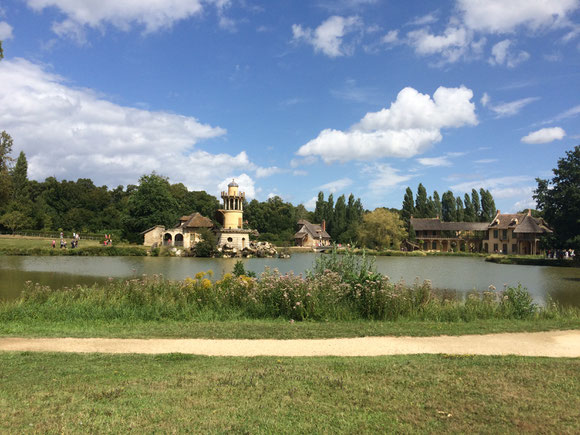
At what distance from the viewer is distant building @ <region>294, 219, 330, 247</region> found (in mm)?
82594

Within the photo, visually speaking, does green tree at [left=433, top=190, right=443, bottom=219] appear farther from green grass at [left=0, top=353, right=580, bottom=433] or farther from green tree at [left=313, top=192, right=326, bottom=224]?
green grass at [left=0, top=353, right=580, bottom=433]

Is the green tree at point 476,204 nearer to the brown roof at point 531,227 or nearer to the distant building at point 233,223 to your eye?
the brown roof at point 531,227

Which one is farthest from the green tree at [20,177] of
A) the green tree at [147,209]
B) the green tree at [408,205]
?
the green tree at [408,205]

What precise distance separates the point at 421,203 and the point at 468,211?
1086cm

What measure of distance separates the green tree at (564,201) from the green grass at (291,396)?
45856mm

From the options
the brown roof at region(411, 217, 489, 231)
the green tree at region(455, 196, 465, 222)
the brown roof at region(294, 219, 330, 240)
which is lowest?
the brown roof at region(294, 219, 330, 240)

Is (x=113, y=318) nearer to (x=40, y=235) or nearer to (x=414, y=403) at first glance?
(x=414, y=403)

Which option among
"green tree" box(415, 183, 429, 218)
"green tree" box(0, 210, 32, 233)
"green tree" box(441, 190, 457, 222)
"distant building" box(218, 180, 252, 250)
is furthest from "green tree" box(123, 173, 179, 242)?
"green tree" box(441, 190, 457, 222)

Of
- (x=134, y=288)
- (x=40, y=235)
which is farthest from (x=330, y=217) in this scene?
(x=134, y=288)

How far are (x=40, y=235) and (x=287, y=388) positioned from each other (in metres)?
68.6

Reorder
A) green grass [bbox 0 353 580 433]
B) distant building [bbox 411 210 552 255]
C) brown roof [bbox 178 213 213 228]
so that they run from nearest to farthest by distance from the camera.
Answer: green grass [bbox 0 353 580 433] → brown roof [bbox 178 213 213 228] → distant building [bbox 411 210 552 255]

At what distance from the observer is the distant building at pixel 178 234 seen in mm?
59969

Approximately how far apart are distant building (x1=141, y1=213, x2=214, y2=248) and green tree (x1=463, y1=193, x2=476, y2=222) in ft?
179

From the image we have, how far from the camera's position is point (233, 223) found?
57.1 metres
